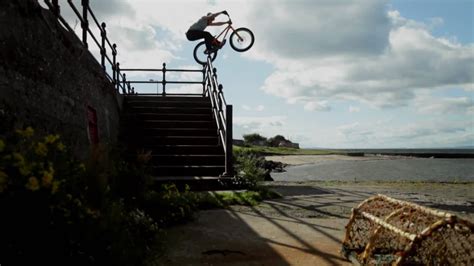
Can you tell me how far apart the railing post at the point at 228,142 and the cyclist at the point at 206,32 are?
4864 mm

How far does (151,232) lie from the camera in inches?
195

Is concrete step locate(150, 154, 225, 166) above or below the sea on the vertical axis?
above

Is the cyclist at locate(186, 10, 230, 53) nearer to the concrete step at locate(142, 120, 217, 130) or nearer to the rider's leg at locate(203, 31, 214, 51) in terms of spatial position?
the rider's leg at locate(203, 31, 214, 51)

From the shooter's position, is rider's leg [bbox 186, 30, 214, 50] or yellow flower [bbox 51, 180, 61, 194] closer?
yellow flower [bbox 51, 180, 61, 194]

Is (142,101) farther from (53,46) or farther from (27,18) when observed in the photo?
(27,18)

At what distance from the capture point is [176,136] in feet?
38.7

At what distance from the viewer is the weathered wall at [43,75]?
4.43 metres

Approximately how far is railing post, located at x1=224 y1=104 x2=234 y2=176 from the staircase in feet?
1.10

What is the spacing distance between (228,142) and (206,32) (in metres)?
5.61

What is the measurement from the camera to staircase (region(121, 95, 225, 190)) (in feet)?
33.8

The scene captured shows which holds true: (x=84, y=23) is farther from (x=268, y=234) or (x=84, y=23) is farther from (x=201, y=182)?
(x=268, y=234)

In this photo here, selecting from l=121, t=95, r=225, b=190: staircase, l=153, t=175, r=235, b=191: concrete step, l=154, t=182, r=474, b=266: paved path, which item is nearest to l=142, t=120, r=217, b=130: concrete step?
l=121, t=95, r=225, b=190: staircase

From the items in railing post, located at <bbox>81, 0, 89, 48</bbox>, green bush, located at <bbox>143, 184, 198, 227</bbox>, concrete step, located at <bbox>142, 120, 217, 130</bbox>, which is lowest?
green bush, located at <bbox>143, 184, 198, 227</bbox>

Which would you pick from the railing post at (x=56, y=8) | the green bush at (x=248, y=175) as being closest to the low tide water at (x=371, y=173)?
the green bush at (x=248, y=175)
